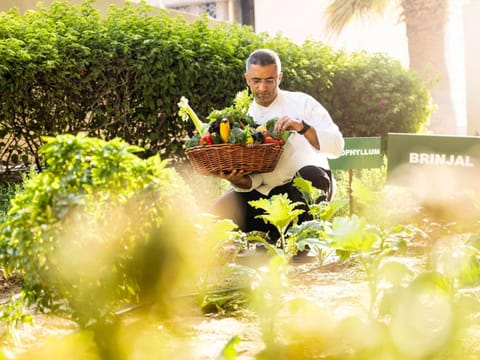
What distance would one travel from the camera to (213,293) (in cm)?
173

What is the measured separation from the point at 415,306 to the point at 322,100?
7749 mm

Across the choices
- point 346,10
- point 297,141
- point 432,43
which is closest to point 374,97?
point 432,43

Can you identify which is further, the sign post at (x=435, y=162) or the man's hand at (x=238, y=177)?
the man's hand at (x=238, y=177)

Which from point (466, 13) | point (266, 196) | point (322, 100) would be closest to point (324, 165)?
point (266, 196)

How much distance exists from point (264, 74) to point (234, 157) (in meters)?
0.91

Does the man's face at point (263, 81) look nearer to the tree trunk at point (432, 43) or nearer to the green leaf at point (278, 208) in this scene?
the green leaf at point (278, 208)

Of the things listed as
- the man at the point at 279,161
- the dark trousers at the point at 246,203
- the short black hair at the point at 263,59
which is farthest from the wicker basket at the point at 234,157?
the short black hair at the point at 263,59

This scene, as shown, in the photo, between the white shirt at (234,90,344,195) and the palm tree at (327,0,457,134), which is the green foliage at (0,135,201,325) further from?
the palm tree at (327,0,457,134)

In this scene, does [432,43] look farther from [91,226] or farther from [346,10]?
[91,226]

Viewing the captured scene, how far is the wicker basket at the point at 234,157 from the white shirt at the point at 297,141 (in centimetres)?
40

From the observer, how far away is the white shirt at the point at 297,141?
13.8 feet

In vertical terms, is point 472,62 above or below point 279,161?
above

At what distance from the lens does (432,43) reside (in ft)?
45.7

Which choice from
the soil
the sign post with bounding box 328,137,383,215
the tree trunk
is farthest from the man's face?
the tree trunk
